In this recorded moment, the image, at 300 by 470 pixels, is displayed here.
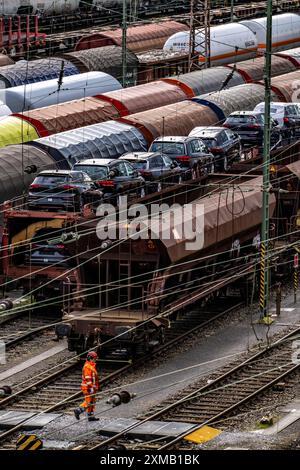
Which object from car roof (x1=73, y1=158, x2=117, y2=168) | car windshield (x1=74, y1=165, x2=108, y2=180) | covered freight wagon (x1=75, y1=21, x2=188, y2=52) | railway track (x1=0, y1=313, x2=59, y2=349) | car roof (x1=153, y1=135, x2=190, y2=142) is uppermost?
car roof (x1=73, y1=158, x2=117, y2=168)

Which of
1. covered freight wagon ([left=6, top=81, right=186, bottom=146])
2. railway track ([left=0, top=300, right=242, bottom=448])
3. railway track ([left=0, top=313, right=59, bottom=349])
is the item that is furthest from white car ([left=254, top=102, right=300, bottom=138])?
railway track ([left=0, top=300, right=242, bottom=448])

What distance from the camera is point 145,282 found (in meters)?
31.3

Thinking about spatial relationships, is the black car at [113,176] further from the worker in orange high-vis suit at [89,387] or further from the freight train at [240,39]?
the freight train at [240,39]

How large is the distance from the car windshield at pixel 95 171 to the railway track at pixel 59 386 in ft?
18.4

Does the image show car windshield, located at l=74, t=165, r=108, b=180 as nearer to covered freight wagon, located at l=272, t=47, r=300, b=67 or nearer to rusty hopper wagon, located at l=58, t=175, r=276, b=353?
rusty hopper wagon, located at l=58, t=175, r=276, b=353

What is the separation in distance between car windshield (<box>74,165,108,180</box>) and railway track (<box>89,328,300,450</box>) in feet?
23.8

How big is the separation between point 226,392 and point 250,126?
62.1 ft

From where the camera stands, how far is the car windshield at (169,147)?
41.8 m

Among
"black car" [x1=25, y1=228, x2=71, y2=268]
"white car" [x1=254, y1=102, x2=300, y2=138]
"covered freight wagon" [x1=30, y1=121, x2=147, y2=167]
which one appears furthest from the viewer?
"white car" [x1=254, y1=102, x2=300, y2=138]

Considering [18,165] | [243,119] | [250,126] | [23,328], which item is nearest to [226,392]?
[23,328]

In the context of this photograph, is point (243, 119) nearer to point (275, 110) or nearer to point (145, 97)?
point (275, 110)

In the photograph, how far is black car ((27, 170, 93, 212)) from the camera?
35.8 meters
